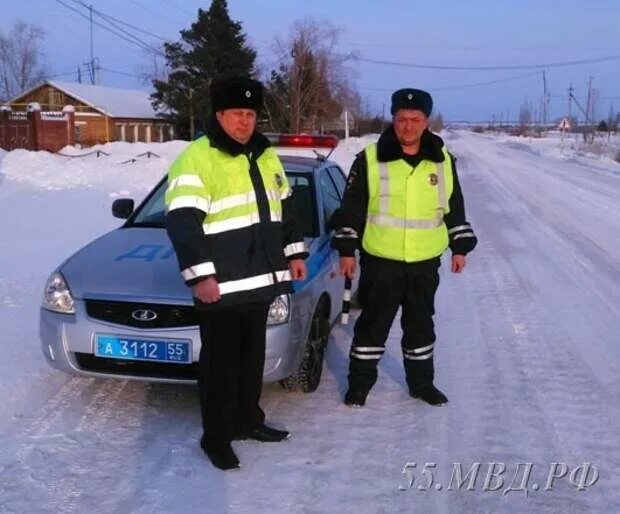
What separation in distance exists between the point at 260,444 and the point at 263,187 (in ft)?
4.63

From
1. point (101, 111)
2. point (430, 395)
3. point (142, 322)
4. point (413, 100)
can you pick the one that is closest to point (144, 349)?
point (142, 322)

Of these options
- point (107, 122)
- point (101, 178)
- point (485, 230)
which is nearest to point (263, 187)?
point (485, 230)

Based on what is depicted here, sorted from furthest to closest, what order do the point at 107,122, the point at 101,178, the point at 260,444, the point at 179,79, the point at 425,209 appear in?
the point at 107,122 < the point at 179,79 < the point at 101,178 < the point at 425,209 < the point at 260,444

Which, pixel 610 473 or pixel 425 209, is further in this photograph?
pixel 425 209

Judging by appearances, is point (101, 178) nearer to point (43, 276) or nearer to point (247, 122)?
point (43, 276)

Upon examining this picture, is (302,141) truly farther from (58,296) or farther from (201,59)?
→ (201,59)

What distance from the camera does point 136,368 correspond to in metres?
4.15

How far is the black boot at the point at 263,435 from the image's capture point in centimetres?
403

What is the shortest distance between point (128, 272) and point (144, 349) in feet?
1.76

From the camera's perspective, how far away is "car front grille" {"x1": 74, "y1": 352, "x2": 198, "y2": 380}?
4105 mm

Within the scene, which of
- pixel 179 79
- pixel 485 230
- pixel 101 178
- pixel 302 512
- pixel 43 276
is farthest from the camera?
pixel 179 79

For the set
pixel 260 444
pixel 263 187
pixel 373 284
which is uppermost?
pixel 263 187

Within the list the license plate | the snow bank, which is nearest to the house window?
the snow bank

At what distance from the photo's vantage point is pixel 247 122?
3.62m
